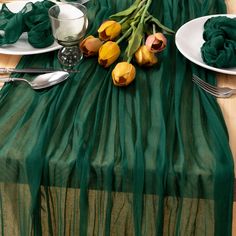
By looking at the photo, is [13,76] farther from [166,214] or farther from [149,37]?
[166,214]

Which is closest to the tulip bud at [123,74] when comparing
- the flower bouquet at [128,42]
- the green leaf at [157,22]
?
the flower bouquet at [128,42]

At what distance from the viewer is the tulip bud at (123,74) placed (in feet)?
3.45

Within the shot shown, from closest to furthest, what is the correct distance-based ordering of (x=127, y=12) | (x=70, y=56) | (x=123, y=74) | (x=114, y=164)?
(x=114, y=164) < (x=123, y=74) < (x=70, y=56) < (x=127, y=12)

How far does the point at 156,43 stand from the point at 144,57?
4 cm

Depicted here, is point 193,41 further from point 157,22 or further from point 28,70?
point 28,70

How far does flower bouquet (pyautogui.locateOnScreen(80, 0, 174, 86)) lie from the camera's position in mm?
1068

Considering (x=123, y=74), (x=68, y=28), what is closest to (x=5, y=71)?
(x=68, y=28)

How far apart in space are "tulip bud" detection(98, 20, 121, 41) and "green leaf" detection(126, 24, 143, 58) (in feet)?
0.12

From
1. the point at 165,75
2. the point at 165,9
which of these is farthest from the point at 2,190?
the point at 165,9

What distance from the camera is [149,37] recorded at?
1116mm

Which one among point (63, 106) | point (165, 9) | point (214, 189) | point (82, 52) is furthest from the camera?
point (165, 9)

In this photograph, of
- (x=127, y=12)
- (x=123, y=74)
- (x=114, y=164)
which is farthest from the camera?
(x=127, y=12)

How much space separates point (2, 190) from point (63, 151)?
139 mm

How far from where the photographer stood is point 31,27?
118cm
